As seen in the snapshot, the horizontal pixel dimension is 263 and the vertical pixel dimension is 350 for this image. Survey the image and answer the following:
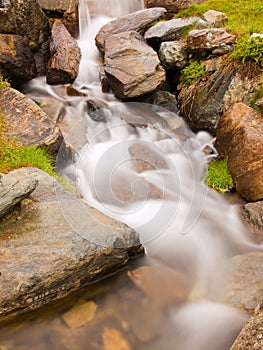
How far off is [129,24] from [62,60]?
233 cm

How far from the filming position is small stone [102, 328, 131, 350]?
153 inches

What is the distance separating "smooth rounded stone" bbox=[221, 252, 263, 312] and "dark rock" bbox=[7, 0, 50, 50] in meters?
7.30

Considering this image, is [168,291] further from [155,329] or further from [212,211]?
[212,211]

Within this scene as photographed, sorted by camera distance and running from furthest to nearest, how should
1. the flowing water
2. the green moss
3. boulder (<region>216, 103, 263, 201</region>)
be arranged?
the green moss
boulder (<region>216, 103, 263, 201</region>)
the flowing water

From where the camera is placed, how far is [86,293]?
4.40 metres

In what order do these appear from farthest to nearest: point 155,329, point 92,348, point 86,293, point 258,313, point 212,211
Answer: point 212,211 → point 86,293 → point 155,329 → point 92,348 → point 258,313

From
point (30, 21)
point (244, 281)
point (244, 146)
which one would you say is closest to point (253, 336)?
point (244, 281)

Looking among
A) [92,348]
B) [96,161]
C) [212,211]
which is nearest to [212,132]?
[212,211]

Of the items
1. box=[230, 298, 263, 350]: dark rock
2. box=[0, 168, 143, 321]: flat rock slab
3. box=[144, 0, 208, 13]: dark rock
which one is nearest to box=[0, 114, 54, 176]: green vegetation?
box=[0, 168, 143, 321]: flat rock slab

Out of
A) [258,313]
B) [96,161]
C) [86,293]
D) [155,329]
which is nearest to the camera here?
[258,313]

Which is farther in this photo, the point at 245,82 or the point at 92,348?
the point at 245,82

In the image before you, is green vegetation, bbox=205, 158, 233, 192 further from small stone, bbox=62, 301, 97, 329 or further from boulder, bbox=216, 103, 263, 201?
small stone, bbox=62, 301, 97, 329

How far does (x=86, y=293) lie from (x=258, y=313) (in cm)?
205

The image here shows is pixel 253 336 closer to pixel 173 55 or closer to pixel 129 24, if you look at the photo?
pixel 173 55
